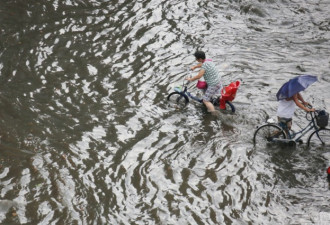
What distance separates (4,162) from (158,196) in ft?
12.7

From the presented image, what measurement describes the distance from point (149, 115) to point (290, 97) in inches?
161

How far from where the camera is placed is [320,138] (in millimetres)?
10164

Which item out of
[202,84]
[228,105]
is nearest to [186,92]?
[202,84]

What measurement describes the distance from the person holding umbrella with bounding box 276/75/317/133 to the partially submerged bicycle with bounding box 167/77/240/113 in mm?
1654

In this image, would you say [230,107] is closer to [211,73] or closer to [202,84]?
[202,84]

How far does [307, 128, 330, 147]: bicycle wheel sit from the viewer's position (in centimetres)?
1007

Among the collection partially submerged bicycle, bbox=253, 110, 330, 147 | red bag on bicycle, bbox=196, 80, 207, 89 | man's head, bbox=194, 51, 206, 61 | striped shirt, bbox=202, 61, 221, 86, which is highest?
man's head, bbox=194, 51, 206, 61

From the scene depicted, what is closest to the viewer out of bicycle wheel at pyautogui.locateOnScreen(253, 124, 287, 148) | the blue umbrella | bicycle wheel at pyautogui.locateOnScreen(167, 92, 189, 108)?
the blue umbrella

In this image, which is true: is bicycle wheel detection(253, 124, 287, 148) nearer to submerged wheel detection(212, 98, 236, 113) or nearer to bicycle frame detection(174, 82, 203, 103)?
submerged wheel detection(212, 98, 236, 113)

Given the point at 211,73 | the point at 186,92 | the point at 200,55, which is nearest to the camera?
the point at 200,55

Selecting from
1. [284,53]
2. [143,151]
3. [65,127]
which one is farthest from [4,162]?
[284,53]

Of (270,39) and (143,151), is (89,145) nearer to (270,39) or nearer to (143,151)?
(143,151)

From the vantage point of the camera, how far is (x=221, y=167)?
951cm

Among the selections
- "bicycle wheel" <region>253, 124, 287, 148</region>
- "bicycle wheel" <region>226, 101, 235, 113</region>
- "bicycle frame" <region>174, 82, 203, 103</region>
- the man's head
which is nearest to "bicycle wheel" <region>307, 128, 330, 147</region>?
"bicycle wheel" <region>253, 124, 287, 148</region>
